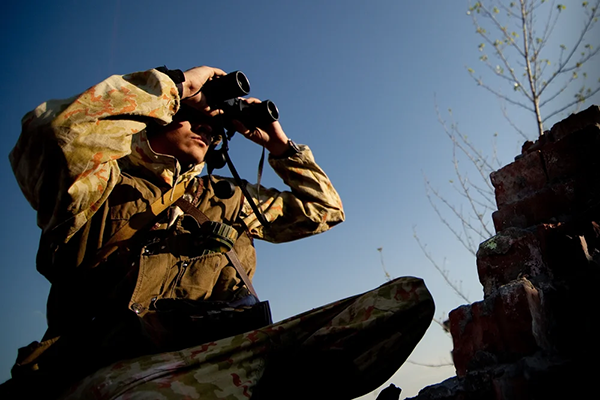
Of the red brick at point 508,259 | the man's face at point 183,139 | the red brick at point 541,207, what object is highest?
the man's face at point 183,139

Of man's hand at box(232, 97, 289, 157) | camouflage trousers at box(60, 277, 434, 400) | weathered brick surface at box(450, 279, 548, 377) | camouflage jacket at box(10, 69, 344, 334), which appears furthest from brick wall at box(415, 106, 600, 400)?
man's hand at box(232, 97, 289, 157)

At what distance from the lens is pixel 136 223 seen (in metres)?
1.56

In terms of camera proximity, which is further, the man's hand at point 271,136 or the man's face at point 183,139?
the man's hand at point 271,136

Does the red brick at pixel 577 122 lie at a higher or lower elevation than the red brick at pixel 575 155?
higher

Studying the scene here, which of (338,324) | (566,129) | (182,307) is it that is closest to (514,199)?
(566,129)

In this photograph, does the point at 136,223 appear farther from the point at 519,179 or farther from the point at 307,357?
the point at 519,179

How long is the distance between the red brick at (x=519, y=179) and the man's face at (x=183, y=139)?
1.11 m

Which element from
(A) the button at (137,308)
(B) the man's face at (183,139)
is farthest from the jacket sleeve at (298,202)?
(A) the button at (137,308)

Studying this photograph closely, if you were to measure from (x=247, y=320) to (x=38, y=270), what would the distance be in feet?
2.25

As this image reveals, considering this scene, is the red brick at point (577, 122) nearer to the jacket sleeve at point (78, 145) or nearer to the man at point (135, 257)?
the man at point (135, 257)

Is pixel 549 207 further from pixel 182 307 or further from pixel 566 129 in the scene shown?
pixel 182 307

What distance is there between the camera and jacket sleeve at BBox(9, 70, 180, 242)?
1.17 m

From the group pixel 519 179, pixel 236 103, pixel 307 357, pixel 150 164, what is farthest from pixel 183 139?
pixel 519 179

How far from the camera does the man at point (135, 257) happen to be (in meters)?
1.17
